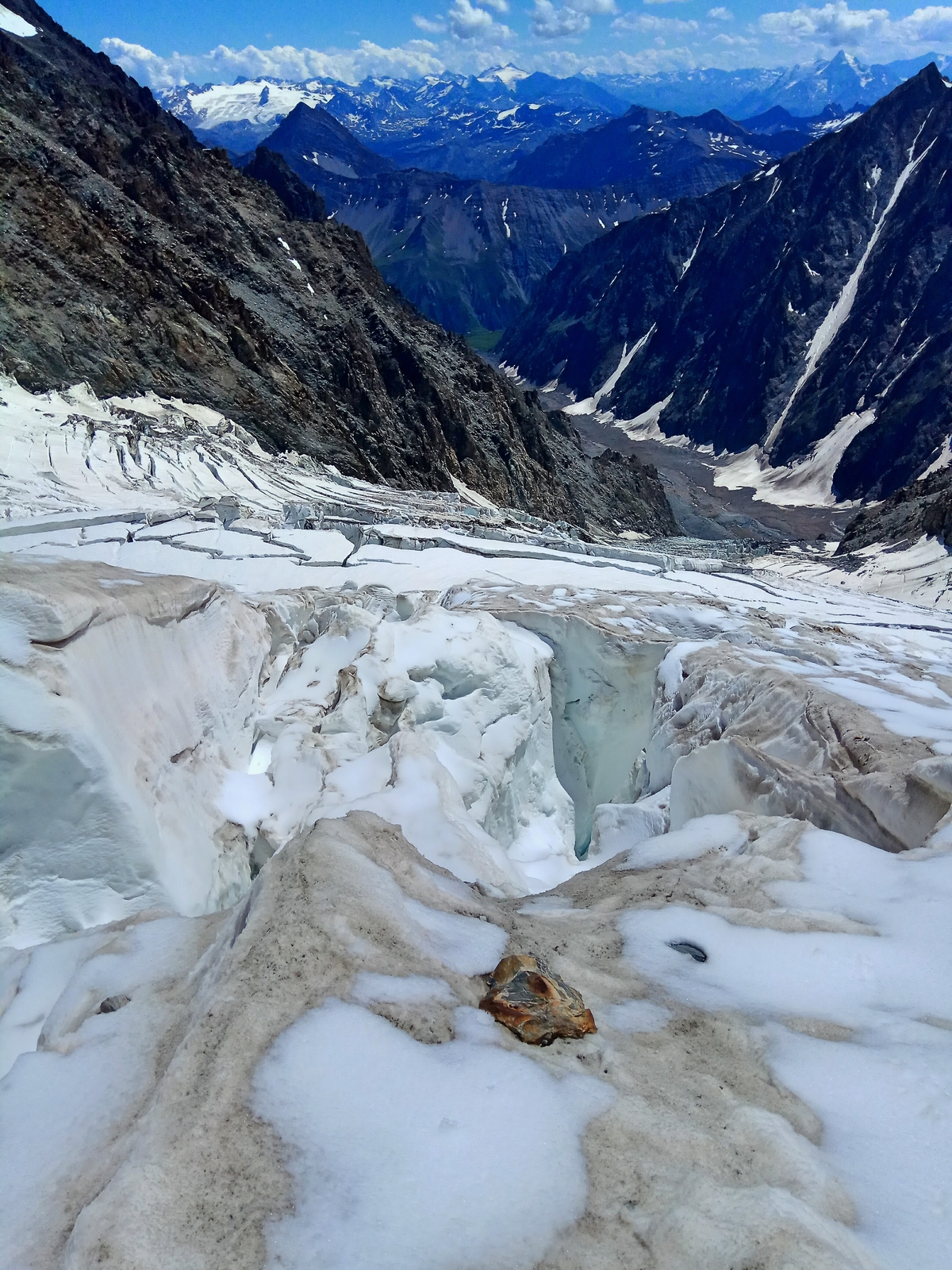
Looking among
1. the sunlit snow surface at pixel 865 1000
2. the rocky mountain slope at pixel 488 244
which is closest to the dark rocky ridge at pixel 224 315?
the sunlit snow surface at pixel 865 1000

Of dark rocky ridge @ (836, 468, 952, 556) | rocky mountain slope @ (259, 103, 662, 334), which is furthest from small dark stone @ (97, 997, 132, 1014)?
rocky mountain slope @ (259, 103, 662, 334)

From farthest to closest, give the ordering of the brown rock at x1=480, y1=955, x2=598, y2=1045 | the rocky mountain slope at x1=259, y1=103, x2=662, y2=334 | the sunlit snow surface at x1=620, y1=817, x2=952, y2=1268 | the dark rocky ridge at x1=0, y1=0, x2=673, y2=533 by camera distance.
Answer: the rocky mountain slope at x1=259, y1=103, x2=662, y2=334 → the dark rocky ridge at x1=0, y1=0, x2=673, y2=533 → the brown rock at x1=480, y1=955, x2=598, y2=1045 → the sunlit snow surface at x1=620, y1=817, x2=952, y2=1268

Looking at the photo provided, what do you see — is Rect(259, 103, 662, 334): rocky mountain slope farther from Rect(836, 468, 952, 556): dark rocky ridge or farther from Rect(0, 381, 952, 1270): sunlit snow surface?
Rect(0, 381, 952, 1270): sunlit snow surface

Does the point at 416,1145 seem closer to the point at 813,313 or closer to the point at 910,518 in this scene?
the point at 910,518

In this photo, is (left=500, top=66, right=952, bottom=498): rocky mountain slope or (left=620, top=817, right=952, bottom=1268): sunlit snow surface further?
(left=500, top=66, right=952, bottom=498): rocky mountain slope

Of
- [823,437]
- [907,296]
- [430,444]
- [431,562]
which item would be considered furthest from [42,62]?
[907,296]

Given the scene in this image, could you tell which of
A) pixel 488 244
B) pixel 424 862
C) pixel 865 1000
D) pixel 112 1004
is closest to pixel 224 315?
pixel 424 862

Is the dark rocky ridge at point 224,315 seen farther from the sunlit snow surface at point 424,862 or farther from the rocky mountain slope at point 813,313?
the rocky mountain slope at point 813,313
